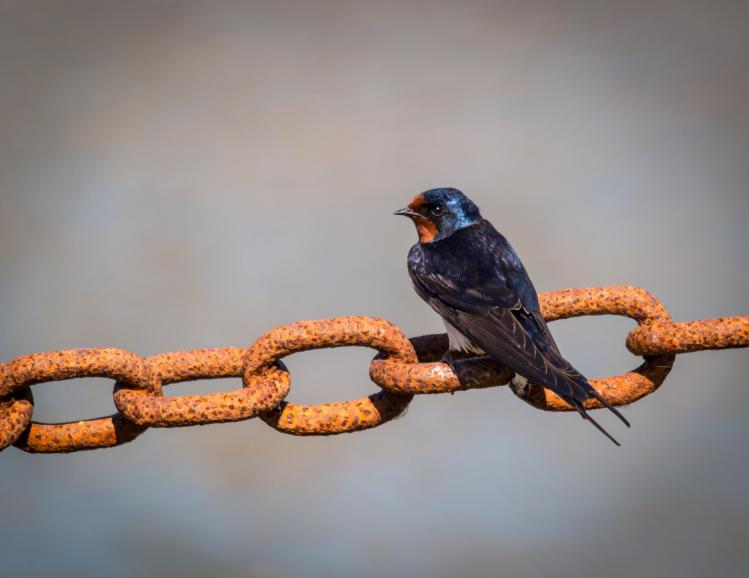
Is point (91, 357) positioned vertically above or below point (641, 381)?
above

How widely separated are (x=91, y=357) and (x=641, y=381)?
2.36ft

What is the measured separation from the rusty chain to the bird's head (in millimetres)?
651

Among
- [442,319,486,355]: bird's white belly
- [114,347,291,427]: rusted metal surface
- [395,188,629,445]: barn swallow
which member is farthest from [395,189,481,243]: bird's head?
[114,347,291,427]: rusted metal surface

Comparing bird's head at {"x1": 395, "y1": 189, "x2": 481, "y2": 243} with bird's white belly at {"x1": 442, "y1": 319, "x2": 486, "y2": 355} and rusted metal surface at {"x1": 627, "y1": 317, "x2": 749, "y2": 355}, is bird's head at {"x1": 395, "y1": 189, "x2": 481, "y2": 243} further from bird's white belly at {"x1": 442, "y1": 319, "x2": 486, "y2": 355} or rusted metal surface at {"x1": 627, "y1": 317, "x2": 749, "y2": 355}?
rusted metal surface at {"x1": 627, "y1": 317, "x2": 749, "y2": 355}

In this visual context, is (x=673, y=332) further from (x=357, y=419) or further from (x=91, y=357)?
(x=91, y=357)

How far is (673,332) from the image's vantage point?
1252mm

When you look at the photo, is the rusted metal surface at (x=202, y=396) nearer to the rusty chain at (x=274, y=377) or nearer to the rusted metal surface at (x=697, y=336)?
the rusty chain at (x=274, y=377)

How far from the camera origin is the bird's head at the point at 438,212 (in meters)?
1.94

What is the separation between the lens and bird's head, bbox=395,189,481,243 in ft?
6.37

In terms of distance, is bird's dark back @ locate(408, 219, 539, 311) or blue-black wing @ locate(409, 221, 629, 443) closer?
blue-black wing @ locate(409, 221, 629, 443)

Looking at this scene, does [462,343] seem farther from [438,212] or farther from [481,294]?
[438,212]

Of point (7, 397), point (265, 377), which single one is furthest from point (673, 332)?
point (7, 397)

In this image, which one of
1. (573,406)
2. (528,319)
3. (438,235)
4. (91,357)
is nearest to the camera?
(91,357)

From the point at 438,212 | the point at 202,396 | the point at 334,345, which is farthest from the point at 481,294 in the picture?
the point at 202,396
